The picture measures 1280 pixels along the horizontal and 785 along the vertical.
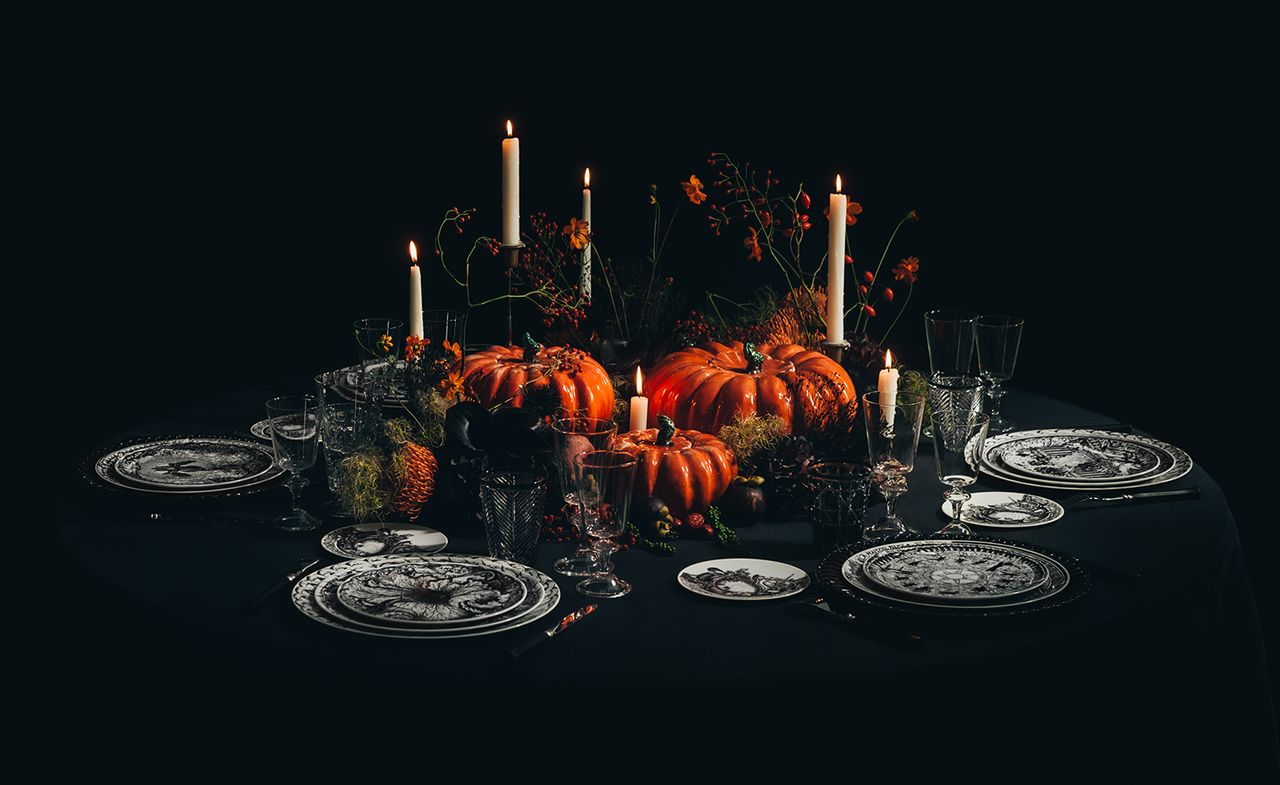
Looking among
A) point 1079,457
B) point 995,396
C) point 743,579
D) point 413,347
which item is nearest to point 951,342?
point 995,396

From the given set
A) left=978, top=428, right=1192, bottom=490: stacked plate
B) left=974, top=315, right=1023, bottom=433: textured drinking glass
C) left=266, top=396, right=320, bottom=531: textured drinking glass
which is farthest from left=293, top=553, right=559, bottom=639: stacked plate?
left=974, top=315, right=1023, bottom=433: textured drinking glass

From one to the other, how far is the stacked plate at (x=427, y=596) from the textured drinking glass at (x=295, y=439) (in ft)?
1.45

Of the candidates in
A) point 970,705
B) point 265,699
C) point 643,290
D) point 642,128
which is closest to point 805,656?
point 970,705

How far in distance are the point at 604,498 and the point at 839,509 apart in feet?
2.13

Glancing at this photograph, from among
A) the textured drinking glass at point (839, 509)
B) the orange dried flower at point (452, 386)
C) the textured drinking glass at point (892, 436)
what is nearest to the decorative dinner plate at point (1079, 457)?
the textured drinking glass at point (892, 436)

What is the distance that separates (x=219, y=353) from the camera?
21.4 feet

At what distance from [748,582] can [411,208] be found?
3.61 m

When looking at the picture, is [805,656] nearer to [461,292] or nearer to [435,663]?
[435,663]

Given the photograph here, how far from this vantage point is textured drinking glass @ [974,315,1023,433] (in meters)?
4.59

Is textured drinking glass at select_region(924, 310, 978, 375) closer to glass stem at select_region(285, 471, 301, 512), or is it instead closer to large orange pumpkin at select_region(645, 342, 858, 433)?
large orange pumpkin at select_region(645, 342, 858, 433)

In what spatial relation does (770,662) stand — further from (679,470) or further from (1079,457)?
(1079,457)

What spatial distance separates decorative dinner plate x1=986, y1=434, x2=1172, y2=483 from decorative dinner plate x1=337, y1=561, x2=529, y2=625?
1728 millimetres

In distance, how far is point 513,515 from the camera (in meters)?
3.63

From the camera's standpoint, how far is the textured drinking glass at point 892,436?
375 centimetres
